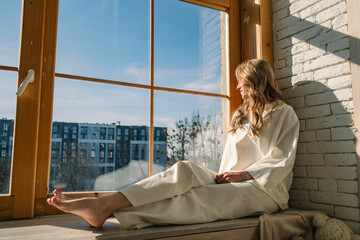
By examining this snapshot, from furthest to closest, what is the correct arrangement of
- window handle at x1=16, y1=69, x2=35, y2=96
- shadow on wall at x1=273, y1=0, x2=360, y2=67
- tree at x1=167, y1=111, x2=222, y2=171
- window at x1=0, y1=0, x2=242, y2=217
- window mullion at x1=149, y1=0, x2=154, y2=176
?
tree at x1=167, y1=111, x2=222, y2=171 < window mullion at x1=149, y1=0, x2=154, y2=176 < shadow on wall at x1=273, y1=0, x2=360, y2=67 < window at x1=0, y1=0, x2=242, y2=217 < window handle at x1=16, y1=69, x2=35, y2=96

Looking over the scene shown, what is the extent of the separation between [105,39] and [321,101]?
1365 mm

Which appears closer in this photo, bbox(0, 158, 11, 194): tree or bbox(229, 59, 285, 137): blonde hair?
bbox(0, 158, 11, 194): tree

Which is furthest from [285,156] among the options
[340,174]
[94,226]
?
[94,226]

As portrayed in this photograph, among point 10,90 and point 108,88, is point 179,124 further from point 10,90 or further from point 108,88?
point 10,90

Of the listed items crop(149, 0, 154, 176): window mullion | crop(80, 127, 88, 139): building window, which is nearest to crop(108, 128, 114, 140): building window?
crop(80, 127, 88, 139): building window

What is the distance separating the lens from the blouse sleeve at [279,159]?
1.70m

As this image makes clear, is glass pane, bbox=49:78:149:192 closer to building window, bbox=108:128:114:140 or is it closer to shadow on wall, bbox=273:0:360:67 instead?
building window, bbox=108:128:114:140

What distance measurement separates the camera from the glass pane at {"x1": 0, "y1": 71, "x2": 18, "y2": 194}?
1572mm

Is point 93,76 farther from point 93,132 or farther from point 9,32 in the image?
point 9,32

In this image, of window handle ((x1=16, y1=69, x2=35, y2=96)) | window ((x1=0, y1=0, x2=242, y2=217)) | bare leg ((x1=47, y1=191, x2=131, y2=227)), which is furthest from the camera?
window ((x1=0, y1=0, x2=242, y2=217))

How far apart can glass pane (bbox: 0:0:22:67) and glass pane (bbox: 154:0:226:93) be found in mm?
816

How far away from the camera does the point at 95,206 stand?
4.45 ft

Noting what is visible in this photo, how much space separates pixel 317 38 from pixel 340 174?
83 centimetres

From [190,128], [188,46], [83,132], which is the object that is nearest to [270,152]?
[190,128]
